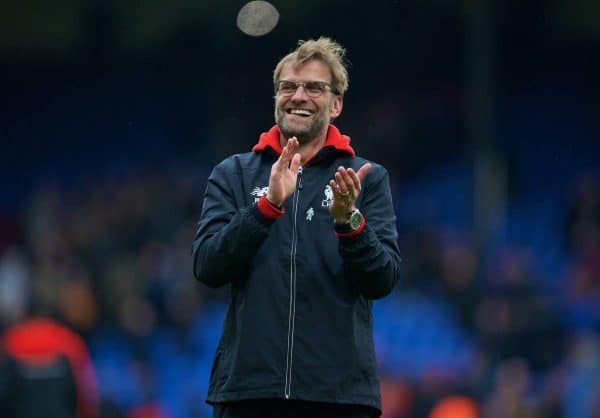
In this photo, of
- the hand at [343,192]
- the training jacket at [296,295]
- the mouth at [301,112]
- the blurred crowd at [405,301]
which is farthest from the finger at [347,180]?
the blurred crowd at [405,301]

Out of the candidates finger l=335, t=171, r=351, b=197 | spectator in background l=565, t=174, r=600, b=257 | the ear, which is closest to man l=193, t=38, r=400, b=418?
finger l=335, t=171, r=351, b=197

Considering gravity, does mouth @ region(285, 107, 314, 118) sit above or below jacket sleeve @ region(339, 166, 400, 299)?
above

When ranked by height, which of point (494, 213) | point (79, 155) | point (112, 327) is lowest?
point (112, 327)

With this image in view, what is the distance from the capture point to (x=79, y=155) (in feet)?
41.3

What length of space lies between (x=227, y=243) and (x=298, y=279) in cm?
22

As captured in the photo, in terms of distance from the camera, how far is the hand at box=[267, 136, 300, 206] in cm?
353

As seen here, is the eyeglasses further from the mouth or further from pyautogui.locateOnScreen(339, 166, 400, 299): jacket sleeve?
pyautogui.locateOnScreen(339, 166, 400, 299): jacket sleeve

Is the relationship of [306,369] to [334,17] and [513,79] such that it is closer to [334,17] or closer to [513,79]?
[334,17]

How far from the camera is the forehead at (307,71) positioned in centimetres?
379

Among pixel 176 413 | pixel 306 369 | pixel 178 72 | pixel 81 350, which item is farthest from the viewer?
pixel 178 72

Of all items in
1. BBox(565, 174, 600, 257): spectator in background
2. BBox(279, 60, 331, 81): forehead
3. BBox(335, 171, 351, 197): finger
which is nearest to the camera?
BBox(335, 171, 351, 197): finger

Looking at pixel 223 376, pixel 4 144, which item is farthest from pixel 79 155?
pixel 223 376

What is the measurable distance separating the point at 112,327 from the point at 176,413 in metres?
0.89

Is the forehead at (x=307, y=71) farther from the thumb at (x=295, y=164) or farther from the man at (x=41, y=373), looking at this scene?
the man at (x=41, y=373)
